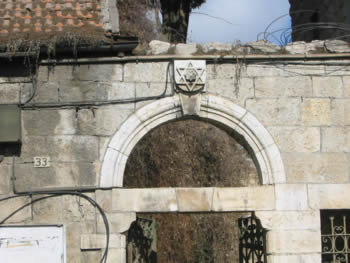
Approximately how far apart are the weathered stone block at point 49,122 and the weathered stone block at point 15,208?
2.49ft

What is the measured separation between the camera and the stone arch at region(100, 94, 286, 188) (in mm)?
5996

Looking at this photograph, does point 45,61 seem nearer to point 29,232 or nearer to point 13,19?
→ point 13,19

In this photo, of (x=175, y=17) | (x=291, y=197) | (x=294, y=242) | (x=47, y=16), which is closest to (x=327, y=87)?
(x=291, y=197)

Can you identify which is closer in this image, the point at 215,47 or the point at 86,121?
the point at 86,121

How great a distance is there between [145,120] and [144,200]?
901 millimetres

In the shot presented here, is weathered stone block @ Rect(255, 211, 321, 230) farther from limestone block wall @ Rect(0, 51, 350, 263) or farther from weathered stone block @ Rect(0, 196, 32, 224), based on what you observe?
weathered stone block @ Rect(0, 196, 32, 224)

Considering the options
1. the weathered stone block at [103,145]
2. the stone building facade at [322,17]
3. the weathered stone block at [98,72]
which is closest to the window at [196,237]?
the stone building facade at [322,17]

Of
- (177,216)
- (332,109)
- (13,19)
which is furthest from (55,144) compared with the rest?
(177,216)

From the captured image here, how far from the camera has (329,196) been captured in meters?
6.01

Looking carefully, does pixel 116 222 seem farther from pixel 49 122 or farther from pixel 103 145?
pixel 49 122

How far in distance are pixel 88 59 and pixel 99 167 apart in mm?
1249

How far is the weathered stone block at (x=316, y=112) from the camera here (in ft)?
20.2

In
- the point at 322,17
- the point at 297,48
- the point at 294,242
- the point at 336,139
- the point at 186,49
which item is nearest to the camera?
the point at 294,242

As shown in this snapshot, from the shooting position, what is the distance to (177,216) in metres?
11.3
